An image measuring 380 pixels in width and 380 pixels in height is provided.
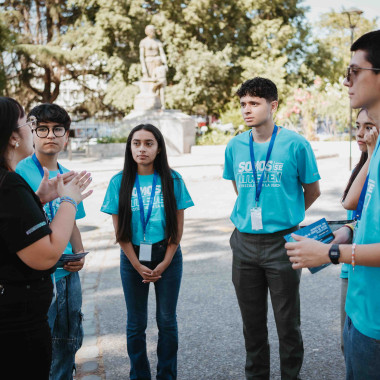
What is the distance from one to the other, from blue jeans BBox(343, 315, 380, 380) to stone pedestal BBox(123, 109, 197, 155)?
21492 millimetres

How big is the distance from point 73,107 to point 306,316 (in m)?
35.2

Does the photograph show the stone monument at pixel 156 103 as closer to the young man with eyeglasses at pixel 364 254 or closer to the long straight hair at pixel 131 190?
the long straight hair at pixel 131 190

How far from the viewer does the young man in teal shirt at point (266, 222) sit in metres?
3.24

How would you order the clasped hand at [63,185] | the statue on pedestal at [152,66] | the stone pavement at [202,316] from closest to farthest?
the clasped hand at [63,185] < the stone pavement at [202,316] < the statue on pedestal at [152,66]

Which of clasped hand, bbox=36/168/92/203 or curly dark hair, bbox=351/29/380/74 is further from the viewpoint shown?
clasped hand, bbox=36/168/92/203

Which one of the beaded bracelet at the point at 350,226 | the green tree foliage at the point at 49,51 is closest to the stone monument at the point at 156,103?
the green tree foliage at the point at 49,51

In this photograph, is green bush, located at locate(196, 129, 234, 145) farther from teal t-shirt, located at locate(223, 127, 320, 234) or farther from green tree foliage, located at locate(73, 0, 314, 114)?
teal t-shirt, located at locate(223, 127, 320, 234)

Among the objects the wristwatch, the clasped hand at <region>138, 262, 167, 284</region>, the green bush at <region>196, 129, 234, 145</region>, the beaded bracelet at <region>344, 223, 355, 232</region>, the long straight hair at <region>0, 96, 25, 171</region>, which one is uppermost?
the long straight hair at <region>0, 96, 25, 171</region>

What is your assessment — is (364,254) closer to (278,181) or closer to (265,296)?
(278,181)

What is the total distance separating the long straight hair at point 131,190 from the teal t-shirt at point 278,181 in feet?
1.52

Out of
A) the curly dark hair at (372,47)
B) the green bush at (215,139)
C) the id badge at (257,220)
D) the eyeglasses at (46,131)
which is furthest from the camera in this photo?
the green bush at (215,139)

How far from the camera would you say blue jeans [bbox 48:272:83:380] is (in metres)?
3.10

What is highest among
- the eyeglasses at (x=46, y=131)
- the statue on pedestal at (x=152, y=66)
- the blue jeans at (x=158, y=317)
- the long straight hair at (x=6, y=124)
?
the statue on pedestal at (x=152, y=66)

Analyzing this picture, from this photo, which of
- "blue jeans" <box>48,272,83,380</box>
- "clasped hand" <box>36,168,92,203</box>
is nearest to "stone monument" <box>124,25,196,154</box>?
"blue jeans" <box>48,272,83,380</box>
